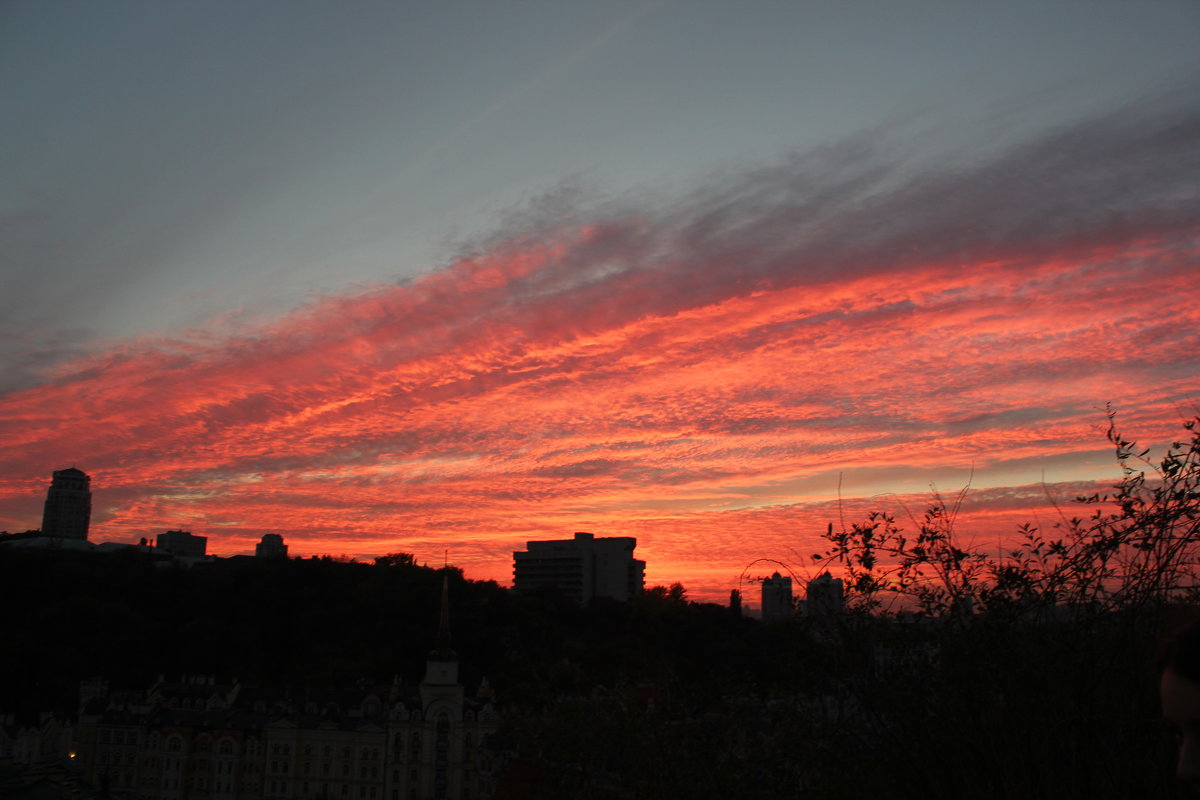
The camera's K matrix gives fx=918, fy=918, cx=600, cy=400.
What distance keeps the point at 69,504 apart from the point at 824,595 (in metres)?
147

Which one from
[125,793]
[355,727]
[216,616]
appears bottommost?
[125,793]

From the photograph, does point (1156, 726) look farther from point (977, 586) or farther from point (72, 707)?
point (72, 707)

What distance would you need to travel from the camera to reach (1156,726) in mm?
4617

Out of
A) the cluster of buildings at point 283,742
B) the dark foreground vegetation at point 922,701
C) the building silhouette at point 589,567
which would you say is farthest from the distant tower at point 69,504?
the dark foreground vegetation at point 922,701

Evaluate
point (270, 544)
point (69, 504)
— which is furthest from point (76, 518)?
point (270, 544)

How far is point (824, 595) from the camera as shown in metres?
6.83

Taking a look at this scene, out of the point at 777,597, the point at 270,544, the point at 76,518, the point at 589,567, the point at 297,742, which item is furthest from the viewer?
the point at 76,518

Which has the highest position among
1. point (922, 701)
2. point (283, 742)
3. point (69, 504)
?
point (69, 504)

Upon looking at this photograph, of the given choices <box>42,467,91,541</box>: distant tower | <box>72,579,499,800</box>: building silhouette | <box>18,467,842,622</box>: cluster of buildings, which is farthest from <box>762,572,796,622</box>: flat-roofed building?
<box>42,467,91,541</box>: distant tower

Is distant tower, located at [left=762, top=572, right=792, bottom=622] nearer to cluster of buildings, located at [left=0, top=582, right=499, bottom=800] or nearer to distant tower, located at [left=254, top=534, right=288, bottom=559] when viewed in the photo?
cluster of buildings, located at [left=0, top=582, right=499, bottom=800]

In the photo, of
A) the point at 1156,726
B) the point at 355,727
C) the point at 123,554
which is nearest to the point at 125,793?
the point at 355,727

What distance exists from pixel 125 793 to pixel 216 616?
A: 60.5 ft

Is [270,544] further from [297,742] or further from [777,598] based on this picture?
[777,598]

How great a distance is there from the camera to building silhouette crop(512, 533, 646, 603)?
88.9m
